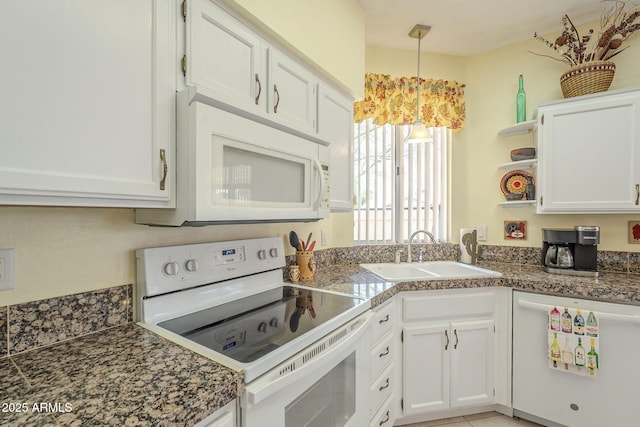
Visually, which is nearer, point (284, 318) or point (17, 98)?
point (17, 98)

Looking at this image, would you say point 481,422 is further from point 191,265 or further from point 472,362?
point 191,265

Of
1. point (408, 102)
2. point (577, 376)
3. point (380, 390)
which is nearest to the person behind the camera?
point (380, 390)

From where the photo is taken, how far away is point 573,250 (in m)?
1.91

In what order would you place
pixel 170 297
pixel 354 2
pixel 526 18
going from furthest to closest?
pixel 526 18
pixel 354 2
pixel 170 297

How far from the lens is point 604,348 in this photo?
156 centimetres

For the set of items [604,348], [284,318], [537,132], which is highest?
[537,132]

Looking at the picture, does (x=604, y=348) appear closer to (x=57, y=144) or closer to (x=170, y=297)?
(x=170, y=297)

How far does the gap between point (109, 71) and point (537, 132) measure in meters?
2.50

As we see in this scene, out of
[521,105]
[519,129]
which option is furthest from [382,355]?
[521,105]

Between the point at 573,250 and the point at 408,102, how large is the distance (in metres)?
1.56

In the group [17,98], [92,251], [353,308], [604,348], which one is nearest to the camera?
[17,98]

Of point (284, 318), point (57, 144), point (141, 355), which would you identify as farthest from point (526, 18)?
point (141, 355)

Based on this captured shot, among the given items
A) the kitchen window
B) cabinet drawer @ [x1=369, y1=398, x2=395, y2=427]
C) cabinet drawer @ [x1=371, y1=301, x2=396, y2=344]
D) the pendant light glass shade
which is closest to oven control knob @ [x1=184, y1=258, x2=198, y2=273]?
cabinet drawer @ [x1=371, y1=301, x2=396, y2=344]

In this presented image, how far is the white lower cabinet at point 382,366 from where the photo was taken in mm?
1465
